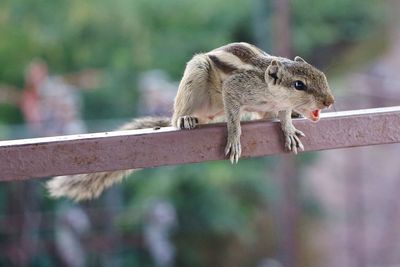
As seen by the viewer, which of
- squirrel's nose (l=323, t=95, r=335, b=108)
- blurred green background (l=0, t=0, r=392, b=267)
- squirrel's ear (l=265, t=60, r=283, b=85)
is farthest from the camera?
blurred green background (l=0, t=0, r=392, b=267)

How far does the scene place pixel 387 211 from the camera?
5680mm

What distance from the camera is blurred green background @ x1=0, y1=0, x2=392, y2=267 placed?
4.68 m

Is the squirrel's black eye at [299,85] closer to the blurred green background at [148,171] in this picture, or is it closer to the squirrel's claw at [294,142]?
the squirrel's claw at [294,142]

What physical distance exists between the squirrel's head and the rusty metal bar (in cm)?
8

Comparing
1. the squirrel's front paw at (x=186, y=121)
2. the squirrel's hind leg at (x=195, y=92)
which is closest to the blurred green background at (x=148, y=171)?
the squirrel's hind leg at (x=195, y=92)

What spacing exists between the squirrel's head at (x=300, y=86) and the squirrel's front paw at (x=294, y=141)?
9 cm

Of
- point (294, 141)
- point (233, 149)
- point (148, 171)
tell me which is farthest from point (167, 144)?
point (148, 171)

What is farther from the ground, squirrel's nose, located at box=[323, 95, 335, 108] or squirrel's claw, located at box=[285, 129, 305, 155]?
squirrel's nose, located at box=[323, 95, 335, 108]

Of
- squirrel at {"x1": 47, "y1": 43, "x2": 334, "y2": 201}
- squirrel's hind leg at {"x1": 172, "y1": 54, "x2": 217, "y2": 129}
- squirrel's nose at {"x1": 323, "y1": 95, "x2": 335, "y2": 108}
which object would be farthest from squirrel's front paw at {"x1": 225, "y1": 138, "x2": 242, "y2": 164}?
squirrel's hind leg at {"x1": 172, "y1": 54, "x2": 217, "y2": 129}

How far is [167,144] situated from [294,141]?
0.28 m

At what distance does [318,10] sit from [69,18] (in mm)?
1693

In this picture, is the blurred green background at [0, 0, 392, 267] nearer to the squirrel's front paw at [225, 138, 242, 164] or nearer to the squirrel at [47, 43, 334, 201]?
the squirrel at [47, 43, 334, 201]

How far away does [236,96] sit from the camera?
201 centimetres

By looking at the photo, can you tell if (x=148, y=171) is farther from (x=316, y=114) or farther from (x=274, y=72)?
(x=316, y=114)
